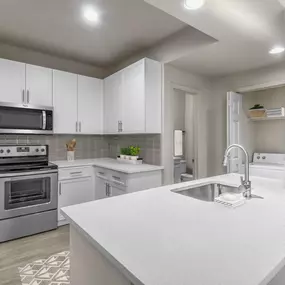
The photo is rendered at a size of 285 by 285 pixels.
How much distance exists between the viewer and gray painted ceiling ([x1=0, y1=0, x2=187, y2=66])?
7.17ft

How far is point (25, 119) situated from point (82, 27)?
140cm

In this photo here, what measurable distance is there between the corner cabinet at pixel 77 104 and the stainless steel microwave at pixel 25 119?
0.22 metres

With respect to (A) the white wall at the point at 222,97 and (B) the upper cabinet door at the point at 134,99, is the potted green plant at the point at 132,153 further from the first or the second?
(A) the white wall at the point at 222,97

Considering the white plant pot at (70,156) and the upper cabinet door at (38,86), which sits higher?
the upper cabinet door at (38,86)

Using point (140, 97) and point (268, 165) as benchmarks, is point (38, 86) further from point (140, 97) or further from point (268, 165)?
point (268, 165)

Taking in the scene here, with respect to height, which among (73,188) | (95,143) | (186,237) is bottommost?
(73,188)

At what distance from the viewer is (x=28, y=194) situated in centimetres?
275

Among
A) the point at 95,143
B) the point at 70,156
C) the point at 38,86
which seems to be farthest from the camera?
the point at 95,143

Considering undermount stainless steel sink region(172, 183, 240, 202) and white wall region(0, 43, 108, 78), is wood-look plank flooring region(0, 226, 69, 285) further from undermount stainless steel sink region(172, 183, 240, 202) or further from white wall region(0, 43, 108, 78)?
white wall region(0, 43, 108, 78)

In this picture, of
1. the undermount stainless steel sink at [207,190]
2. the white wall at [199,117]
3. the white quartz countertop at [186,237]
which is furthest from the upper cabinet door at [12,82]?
the undermount stainless steel sink at [207,190]

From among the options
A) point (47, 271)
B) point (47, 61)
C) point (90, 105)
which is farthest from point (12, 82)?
point (47, 271)

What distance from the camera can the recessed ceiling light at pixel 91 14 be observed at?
2227 mm

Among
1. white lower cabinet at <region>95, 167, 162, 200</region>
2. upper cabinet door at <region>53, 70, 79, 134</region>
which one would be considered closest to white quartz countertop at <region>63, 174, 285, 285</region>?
white lower cabinet at <region>95, 167, 162, 200</region>


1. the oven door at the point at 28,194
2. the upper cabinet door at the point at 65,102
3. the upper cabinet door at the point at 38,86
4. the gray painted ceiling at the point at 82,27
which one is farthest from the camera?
the upper cabinet door at the point at 65,102
